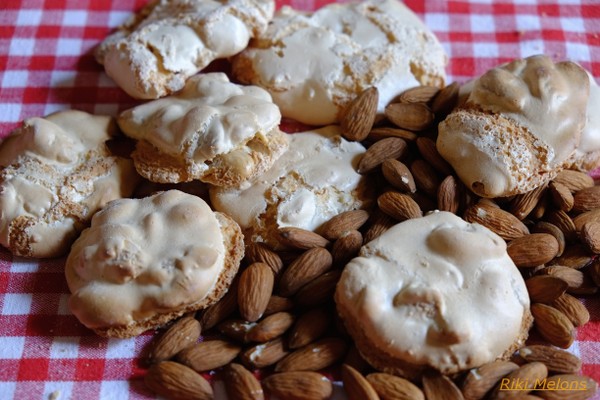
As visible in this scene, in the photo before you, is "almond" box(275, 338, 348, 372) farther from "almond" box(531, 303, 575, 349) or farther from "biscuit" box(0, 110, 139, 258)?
"biscuit" box(0, 110, 139, 258)

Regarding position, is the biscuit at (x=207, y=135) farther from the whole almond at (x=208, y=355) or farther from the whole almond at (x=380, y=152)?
the whole almond at (x=208, y=355)

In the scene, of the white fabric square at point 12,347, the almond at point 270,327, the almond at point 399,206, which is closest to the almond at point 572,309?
the almond at point 399,206

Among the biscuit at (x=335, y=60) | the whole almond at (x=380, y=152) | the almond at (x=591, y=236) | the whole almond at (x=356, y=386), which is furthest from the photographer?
the biscuit at (x=335, y=60)

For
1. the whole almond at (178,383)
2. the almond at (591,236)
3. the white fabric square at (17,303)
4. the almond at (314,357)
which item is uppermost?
the almond at (591,236)

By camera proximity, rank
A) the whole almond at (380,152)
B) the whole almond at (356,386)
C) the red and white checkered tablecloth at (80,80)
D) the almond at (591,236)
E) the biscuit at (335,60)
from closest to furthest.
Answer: the whole almond at (356,386) → the red and white checkered tablecloth at (80,80) → the almond at (591,236) → the whole almond at (380,152) → the biscuit at (335,60)

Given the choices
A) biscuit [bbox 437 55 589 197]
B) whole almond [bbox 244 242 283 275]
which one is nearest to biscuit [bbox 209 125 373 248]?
whole almond [bbox 244 242 283 275]

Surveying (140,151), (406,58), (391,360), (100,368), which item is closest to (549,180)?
(406,58)

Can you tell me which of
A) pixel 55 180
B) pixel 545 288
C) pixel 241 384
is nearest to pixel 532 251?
pixel 545 288

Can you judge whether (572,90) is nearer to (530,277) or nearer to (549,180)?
(549,180)
